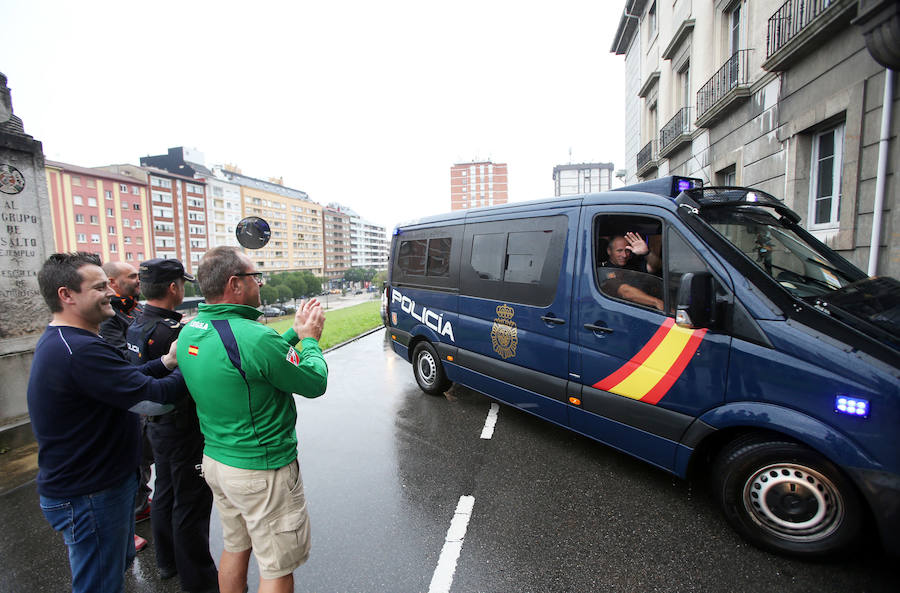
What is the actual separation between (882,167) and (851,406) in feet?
16.6

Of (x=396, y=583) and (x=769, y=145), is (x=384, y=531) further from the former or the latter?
(x=769, y=145)

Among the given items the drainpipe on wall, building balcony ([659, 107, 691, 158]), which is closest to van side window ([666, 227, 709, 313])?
the drainpipe on wall

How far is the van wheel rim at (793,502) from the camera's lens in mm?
2375

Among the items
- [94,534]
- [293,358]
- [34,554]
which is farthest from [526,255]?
[34,554]

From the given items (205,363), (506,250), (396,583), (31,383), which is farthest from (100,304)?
(506,250)

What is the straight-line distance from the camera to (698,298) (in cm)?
254

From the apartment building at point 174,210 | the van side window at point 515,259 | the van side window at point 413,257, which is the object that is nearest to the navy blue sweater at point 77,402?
the van side window at point 515,259

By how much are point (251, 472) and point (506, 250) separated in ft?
10.6

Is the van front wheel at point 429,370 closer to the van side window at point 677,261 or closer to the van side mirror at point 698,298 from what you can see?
the van side window at point 677,261

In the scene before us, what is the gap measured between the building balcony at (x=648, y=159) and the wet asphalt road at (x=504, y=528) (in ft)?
45.5

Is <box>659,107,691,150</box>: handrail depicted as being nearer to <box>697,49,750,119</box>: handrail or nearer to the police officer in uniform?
<box>697,49,750,119</box>: handrail

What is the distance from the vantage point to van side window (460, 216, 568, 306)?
3822 millimetres

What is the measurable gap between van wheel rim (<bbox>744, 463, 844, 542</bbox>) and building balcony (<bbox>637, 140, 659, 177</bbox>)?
14.7 meters

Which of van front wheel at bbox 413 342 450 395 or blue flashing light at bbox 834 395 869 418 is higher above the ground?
blue flashing light at bbox 834 395 869 418
